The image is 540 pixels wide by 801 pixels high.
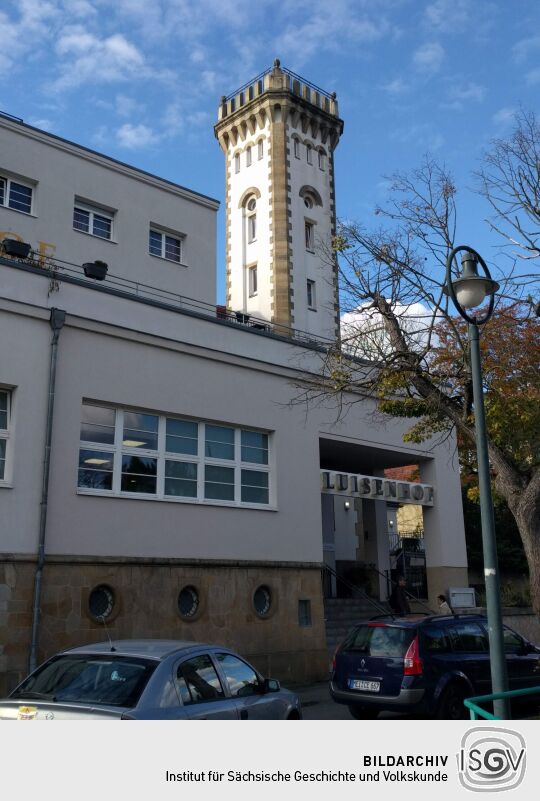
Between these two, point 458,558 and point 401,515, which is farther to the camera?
point 401,515

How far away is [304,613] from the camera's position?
18.1 m

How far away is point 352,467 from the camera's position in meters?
25.3

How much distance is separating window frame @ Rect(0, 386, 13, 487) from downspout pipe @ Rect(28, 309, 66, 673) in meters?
0.60

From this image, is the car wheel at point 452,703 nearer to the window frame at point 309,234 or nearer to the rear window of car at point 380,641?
the rear window of car at point 380,641

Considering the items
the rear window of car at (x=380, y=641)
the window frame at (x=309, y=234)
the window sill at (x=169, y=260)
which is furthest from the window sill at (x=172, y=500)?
the window frame at (x=309, y=234)

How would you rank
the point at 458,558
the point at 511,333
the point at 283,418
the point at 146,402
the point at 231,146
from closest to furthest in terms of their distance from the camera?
the point at 146,402 → the point at 283,418 → the point at 511,333 → the point at 458,558 → the point at 231,146

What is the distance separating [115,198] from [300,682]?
535 inches

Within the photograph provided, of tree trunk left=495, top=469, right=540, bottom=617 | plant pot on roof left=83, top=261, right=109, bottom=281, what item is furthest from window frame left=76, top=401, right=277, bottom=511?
tree trunk left=495, top=469, right=540, bottom=617

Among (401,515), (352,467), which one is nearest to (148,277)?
(352,467)

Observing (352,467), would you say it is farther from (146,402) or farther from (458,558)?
(146,402)

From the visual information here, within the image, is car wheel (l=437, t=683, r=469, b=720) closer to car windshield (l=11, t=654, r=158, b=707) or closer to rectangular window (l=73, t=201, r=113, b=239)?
car windshield (l=11, t=654, r=158, b=707)

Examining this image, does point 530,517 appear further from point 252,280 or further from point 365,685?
point 252,280

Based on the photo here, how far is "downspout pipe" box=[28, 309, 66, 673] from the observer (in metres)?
13.2

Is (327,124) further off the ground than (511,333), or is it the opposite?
(327,124)
